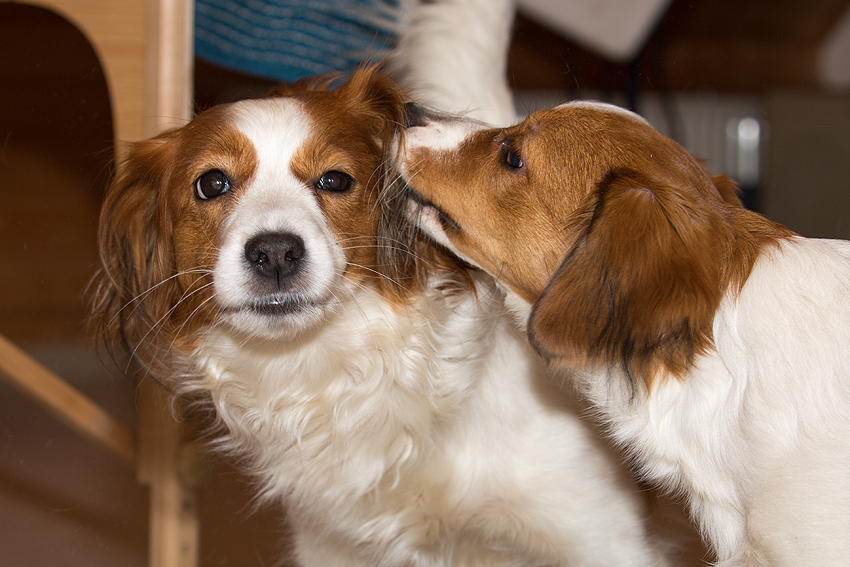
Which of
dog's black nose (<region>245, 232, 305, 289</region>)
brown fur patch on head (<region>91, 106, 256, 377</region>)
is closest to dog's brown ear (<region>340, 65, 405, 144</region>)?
brown fur patch on head (<region>91, 106, 256, 377</region>)

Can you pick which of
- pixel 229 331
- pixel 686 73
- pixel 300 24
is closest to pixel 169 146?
pixel 229 331

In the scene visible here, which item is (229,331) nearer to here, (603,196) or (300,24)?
(603,196)

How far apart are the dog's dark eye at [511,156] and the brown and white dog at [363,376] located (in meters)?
0.20

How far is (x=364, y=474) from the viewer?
1211 millimetres

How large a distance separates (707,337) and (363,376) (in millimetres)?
533

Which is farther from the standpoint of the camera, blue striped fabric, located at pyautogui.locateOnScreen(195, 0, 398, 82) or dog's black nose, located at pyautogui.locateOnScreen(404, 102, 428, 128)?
blue striped fabric, located at pyautogui.locateOnScreen(195, 0, 398, 82)

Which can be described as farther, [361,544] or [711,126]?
[711,126]

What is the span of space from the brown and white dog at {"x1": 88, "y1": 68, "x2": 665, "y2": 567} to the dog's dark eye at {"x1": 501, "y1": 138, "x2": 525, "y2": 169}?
196 millimetres

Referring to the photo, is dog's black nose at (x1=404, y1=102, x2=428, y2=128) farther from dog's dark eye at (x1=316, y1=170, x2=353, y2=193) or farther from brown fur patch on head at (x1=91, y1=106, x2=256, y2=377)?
brown fur patch on head at (x1=91, y1=106, x2=256, y2=377)

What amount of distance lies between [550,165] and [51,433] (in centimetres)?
109

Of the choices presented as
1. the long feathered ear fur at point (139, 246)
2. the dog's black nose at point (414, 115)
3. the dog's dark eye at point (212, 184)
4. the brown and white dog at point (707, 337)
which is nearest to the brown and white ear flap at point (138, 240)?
the long feathered ear fur at point (139, 246)

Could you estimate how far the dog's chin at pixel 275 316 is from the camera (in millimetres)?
1062

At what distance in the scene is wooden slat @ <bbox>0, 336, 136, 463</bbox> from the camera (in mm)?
1471

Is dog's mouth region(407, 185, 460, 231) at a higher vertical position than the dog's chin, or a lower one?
higher
